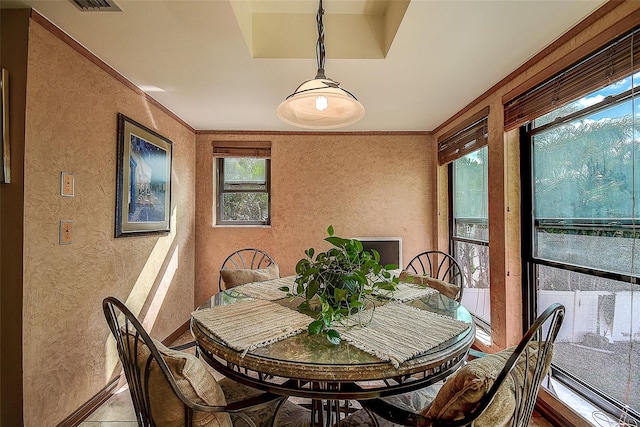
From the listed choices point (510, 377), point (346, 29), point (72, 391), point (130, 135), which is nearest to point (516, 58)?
point (346, 29)

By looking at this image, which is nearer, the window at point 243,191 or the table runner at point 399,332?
the table runner at point 399,332

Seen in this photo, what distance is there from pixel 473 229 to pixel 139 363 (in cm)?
286

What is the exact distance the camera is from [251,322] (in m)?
1.29

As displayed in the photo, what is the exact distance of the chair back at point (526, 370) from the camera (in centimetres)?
83

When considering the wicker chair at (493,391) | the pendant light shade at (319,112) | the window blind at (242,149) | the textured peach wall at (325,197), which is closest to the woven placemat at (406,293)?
the wicker chair at (493,391)

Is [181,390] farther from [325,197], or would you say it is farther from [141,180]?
[325,197]

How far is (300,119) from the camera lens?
1652 mm

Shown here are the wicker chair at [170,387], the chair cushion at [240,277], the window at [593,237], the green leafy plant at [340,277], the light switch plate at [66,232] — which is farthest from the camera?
the chair cushion at [240,277]

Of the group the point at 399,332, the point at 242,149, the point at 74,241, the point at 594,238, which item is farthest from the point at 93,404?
the point at 594,238

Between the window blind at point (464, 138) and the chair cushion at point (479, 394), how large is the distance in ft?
6.87

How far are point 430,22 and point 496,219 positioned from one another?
4.99 ft

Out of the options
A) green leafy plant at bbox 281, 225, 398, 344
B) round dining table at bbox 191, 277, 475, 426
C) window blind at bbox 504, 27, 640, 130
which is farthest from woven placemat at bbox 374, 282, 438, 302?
window blind at bbox 504, 27, 640, 130

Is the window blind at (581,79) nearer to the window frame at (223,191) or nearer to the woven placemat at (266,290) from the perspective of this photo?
the woven placemat at (266,290)

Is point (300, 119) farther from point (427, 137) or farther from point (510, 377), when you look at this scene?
point (427, 137)
